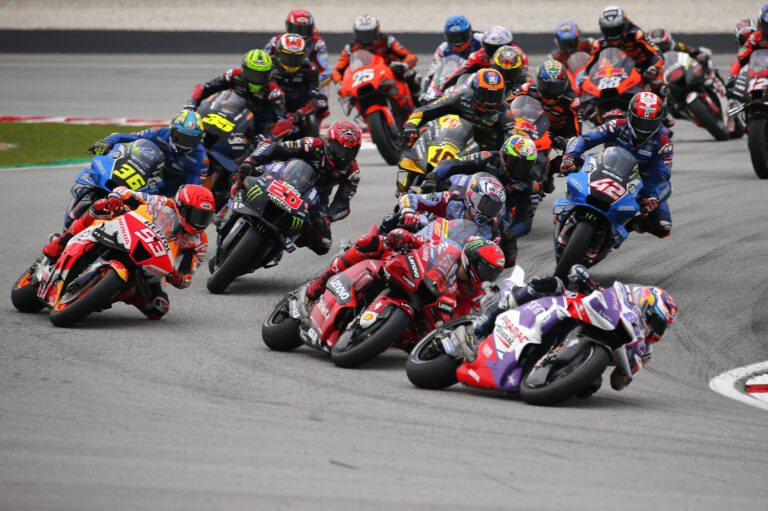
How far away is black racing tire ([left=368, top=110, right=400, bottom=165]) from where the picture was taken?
1619 centimetres

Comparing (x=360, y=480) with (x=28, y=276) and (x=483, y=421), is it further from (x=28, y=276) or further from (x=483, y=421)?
(x=28, y=276)

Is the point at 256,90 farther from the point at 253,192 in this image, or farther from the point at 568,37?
the point at 568,37

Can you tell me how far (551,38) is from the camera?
2591cm

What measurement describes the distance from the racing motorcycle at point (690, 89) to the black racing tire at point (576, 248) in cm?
794

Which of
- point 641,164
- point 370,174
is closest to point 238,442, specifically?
point 641,164

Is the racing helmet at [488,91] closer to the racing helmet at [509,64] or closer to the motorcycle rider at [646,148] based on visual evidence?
the motorcycle rider at [646,148]

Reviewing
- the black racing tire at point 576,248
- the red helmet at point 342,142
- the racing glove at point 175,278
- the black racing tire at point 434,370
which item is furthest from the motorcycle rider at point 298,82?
the black racing tire at point 434,370

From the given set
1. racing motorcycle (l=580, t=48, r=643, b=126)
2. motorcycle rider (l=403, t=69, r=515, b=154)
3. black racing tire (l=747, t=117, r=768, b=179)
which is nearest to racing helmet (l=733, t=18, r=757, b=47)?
black racing tire (l=747, t=117, r=768, b=179)

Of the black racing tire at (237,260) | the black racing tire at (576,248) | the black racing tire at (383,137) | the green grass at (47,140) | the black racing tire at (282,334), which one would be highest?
the black racing tire at (576,248)

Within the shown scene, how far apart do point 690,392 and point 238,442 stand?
343cm

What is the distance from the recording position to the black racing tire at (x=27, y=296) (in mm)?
9367

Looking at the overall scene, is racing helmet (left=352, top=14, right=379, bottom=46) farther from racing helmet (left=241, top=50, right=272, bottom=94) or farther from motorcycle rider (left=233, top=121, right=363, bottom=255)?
motorcycle rider (left=233, top=121, right=363, bottom=255)

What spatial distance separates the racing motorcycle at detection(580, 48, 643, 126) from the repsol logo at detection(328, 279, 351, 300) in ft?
21.4

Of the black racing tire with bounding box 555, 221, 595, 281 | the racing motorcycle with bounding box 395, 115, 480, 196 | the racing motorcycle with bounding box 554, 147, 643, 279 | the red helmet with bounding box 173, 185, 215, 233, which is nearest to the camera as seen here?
the red helmet with bounding box 173, 185, 215, 233
